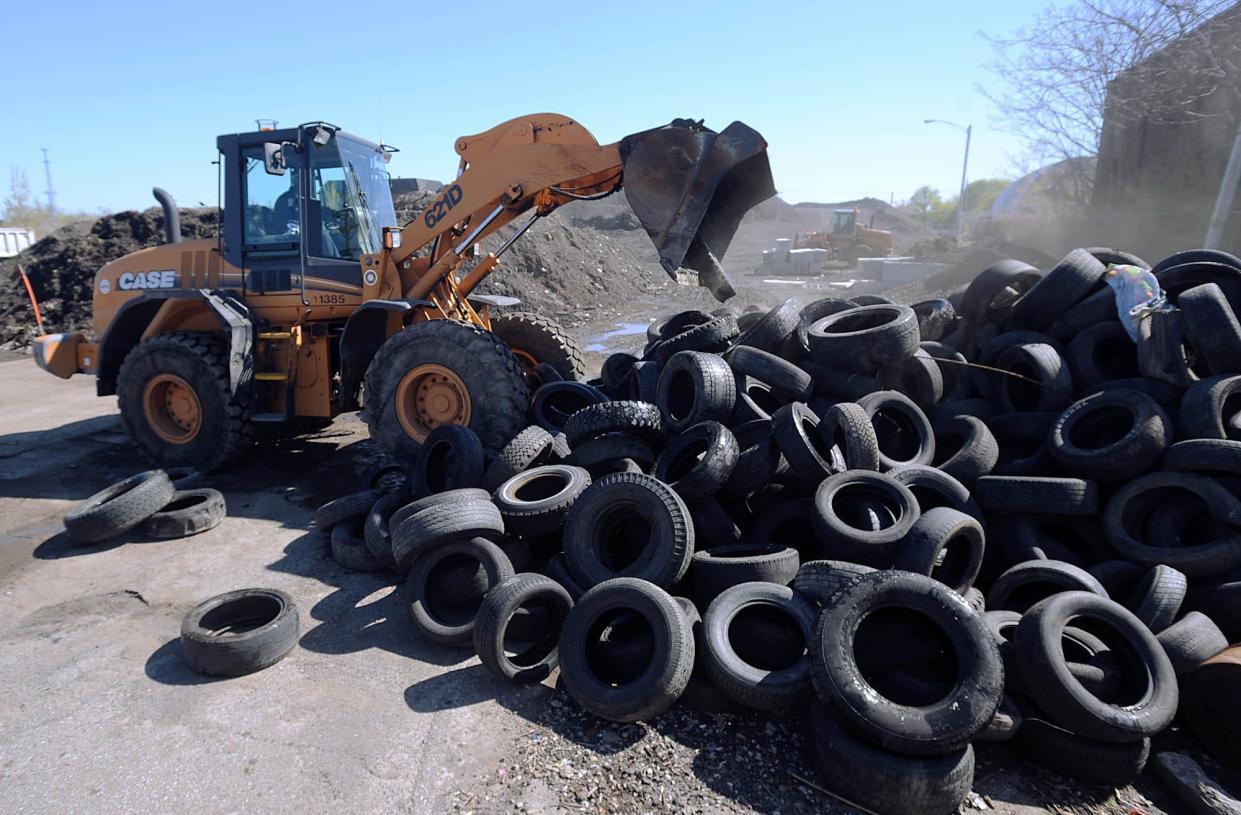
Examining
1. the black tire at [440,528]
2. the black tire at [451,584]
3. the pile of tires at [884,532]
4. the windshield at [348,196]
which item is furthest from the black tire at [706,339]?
the windshield at [348,196]

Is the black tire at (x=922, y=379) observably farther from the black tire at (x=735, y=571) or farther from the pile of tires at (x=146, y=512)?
the pile of tires at (x=146, y=512)

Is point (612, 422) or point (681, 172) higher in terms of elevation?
point (681, 172)

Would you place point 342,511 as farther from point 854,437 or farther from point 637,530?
point 854,437

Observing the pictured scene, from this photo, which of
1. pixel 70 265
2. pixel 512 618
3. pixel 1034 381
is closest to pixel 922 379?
pixel 1034 381

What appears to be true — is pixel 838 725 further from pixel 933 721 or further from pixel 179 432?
pixel 179 432

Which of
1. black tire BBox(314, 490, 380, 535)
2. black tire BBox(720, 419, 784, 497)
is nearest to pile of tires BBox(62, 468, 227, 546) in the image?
black tire BBox(314, 490, 380, 535)

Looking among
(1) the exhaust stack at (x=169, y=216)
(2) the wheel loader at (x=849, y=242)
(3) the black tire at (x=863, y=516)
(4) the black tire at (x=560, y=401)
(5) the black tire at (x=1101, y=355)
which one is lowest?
(3) the black tire at (x=863, y=516)

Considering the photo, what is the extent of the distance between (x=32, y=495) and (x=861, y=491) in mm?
7631

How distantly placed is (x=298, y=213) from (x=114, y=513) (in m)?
3.27

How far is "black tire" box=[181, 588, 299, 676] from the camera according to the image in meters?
3.95

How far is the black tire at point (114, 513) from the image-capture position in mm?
5480

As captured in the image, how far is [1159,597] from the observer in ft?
12.8

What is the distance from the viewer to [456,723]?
11.9 feet

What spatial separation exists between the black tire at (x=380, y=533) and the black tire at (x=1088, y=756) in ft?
12.8
